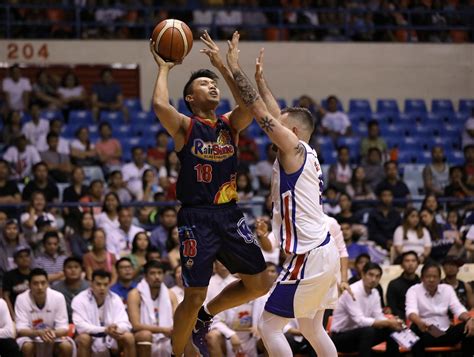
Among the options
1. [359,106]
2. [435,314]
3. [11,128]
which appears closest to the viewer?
[435,314]

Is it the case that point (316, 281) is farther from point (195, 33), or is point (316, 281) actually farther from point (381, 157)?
point (195, 33)

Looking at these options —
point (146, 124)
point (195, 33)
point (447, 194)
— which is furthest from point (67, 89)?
point (447, 194)

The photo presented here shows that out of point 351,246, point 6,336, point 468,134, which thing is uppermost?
point 468,134

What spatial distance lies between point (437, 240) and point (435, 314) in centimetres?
215

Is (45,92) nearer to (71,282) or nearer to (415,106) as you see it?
(71,282)

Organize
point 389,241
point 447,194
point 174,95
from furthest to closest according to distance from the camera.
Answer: point 174,95 < point 447,194 < point 389,241

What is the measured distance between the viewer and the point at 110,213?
13.8m

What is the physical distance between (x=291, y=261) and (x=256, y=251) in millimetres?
355

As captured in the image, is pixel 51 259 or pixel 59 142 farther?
pixel 59 142

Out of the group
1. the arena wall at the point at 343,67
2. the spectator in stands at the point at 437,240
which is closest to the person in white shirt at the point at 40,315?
the spectator in stands at the point at 437,240

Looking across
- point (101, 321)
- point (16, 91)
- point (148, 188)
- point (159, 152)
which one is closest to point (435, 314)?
point (101, 321)

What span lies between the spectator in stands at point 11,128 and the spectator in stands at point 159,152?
2.13 m

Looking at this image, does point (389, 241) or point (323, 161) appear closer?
point (389, 241)

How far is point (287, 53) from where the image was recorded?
2062 cm
